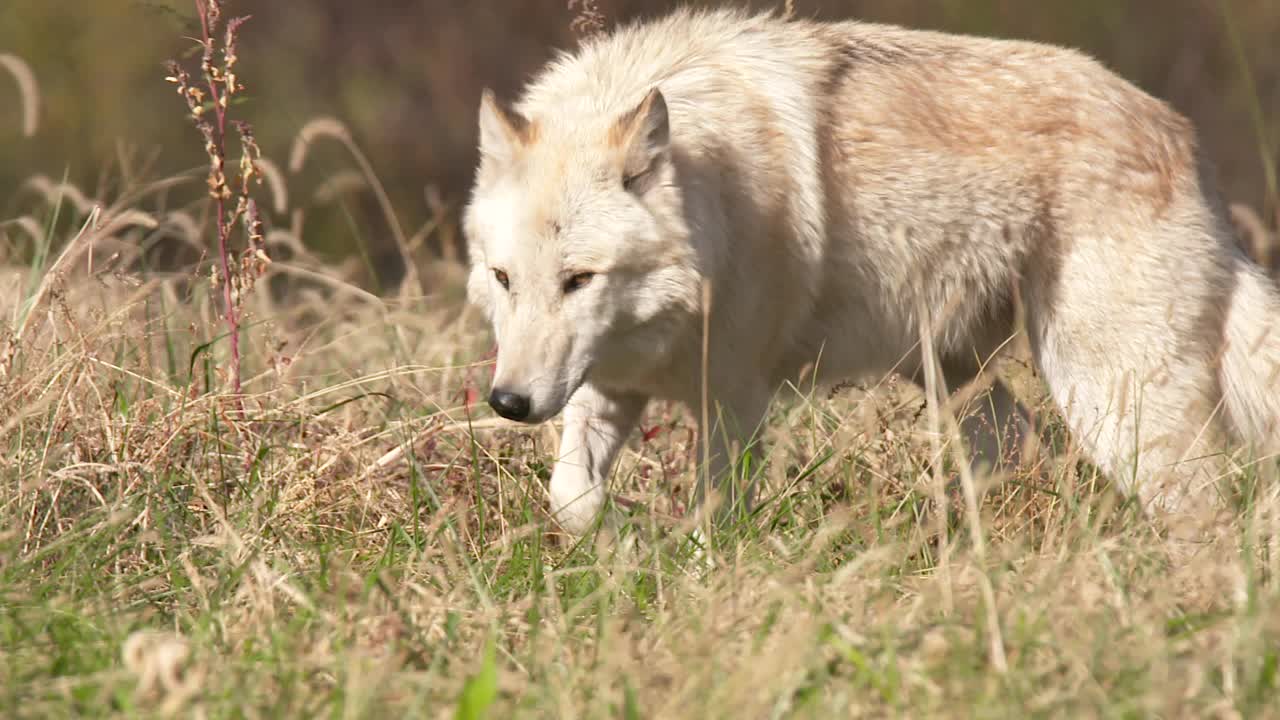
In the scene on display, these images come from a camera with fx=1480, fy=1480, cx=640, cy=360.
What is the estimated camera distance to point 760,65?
458 cm

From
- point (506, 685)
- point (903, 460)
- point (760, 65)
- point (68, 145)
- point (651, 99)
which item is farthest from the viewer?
point (68, 145)

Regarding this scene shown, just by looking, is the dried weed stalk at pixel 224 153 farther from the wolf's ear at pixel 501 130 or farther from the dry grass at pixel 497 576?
the wolf's ear at pixel 501 130

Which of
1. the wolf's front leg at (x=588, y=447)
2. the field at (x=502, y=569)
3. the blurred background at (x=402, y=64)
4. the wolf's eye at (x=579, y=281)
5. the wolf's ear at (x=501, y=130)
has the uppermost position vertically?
the wolf's ear at (x=501, y=130)

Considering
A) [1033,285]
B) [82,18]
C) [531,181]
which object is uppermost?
[531,181]

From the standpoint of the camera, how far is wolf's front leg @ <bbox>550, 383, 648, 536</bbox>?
4.15 metres

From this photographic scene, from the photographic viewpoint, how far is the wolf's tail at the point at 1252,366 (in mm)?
4723

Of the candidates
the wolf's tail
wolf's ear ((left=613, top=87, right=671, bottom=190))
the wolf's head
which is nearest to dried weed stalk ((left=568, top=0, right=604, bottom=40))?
the wolf's head

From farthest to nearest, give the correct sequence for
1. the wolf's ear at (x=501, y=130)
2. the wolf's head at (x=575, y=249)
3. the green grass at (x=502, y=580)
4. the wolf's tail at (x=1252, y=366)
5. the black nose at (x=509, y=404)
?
the wolf's tail at (x=1252, y=366), the wolf's ear at (x=501, y=130), the wolf's head at (x=575, y=249), the black nose at (x=509, y=404), the green grass at (x=502, y=580)

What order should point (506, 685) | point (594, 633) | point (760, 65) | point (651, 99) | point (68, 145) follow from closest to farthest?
point (506, 685) → point (594, 633) → point (651, 99) → point (760, 65) → point (68, 145)

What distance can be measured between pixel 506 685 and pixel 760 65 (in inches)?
→ 101

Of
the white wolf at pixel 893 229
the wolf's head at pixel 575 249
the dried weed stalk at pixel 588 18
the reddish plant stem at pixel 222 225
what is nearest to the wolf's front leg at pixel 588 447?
the white wolf at pixel 893 229

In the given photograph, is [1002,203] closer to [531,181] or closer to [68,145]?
[531,181]

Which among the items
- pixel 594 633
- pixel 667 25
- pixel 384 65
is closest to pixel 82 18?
pixel 384 65

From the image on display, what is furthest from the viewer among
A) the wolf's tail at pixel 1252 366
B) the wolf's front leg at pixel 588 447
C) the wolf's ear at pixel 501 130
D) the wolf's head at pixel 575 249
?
the wolf's tail at pixel 1252 366
